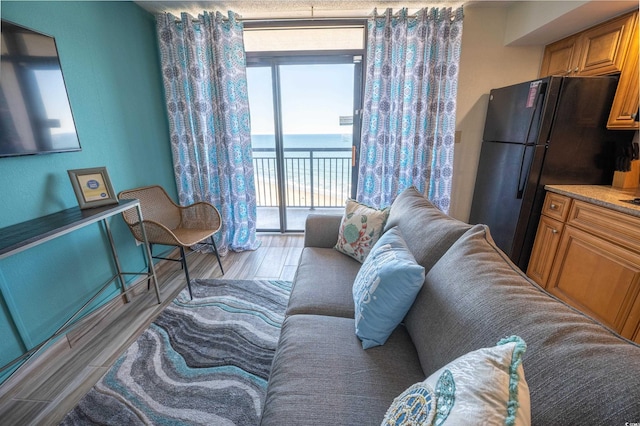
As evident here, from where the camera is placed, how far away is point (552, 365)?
55 centimetres

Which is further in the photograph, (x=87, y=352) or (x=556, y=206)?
(x=556, y=206)

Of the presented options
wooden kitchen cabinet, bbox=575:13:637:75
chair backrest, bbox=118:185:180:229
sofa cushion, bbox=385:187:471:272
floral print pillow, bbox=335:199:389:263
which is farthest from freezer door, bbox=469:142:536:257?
chair backrest, bbox=118:185:180:229

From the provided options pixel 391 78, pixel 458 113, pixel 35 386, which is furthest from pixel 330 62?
pixel 35 386

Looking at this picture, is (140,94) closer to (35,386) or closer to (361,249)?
(35,386)

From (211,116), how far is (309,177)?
1.86 m

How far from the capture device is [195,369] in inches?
58.7

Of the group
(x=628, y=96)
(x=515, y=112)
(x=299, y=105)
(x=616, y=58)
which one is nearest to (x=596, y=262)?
(x=628, y=96)

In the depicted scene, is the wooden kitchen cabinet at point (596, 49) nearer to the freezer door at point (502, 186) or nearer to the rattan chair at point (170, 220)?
the freezer door at point (502, 186)

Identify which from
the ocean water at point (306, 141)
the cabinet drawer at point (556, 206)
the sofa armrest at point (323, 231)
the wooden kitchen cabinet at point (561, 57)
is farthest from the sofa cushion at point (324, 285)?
the wooden kitchen cabinet at point (561, 57)

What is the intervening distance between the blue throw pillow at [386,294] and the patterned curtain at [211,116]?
2109mm

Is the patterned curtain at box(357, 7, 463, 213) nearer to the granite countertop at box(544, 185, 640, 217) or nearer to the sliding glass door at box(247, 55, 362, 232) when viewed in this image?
the sliding glass door at box(247, 55, 362, 232)

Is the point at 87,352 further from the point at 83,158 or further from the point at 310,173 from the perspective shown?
the point at 310,173

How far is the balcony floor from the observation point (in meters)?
3.63

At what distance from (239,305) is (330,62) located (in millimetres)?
2554
